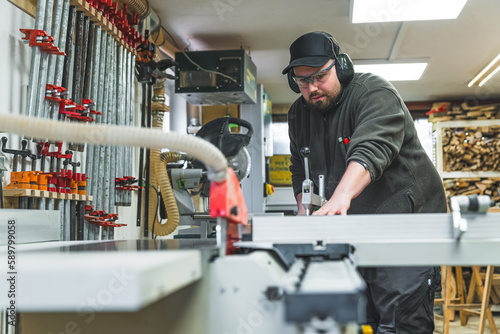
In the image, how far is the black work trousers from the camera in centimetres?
185

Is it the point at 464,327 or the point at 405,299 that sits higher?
the point at 405,299

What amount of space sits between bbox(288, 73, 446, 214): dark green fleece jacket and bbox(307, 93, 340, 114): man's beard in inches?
1.0

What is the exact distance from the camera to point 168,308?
96 centimetres

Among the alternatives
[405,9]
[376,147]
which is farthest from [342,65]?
[405,9]

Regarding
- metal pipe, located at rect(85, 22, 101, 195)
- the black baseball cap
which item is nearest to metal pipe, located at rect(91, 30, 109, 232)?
metal pipe, located at rect(85, 22, 101, 195)

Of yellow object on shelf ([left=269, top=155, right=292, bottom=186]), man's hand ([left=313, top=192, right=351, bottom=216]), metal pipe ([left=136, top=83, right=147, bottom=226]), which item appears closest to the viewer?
man's hand ([left=313, top=192, right=351, bottom=216])

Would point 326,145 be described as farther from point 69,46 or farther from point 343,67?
point 69,46

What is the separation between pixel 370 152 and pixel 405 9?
7.52 feet

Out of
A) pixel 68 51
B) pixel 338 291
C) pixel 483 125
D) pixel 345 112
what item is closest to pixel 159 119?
pixel 68 51

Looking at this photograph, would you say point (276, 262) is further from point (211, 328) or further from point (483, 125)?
point (483, 125)

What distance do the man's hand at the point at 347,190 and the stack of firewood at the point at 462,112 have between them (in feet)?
17.9

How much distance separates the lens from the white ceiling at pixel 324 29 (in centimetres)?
398

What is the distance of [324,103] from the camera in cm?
218

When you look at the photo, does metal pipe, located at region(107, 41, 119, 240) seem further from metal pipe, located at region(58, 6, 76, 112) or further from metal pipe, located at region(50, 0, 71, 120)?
metal pipe, located at region(50, 0, 71, 120)
